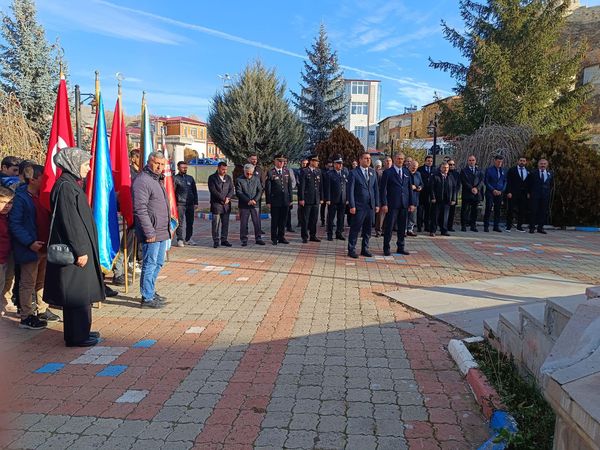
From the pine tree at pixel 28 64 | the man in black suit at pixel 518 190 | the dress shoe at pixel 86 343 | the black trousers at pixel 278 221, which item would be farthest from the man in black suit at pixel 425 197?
the pine tree at pixel 28 64

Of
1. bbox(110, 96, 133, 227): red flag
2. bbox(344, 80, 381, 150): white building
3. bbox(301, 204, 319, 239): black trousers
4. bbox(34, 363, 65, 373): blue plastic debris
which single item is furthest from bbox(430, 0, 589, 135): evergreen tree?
bbox(344, 80, 381, 150): white building

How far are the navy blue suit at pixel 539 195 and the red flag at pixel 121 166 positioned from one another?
33.3 ft

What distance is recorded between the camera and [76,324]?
4445mm

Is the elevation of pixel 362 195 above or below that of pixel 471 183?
below

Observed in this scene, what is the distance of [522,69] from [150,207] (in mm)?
19519

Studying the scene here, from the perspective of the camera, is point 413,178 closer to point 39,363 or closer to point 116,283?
point 116,283

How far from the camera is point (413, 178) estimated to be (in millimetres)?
11383

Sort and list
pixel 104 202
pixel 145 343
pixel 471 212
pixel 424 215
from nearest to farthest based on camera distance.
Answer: pixel 145 343 → pixel 104 202 → pixel 424 215 → pixel 471 212

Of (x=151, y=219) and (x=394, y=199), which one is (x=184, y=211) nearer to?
(x=394, y=199)

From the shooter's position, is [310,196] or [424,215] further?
[424,215]

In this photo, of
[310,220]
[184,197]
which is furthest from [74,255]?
[310,220]

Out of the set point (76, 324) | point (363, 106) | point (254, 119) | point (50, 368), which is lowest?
point (50, 368)

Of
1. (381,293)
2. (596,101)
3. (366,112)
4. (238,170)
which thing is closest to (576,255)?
(381,293)

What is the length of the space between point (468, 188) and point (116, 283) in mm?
9165
